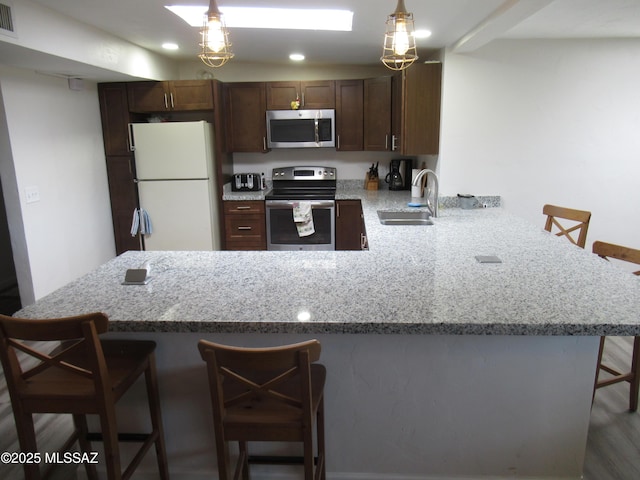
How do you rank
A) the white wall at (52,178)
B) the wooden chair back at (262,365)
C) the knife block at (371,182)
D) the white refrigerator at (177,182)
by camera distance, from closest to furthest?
1. the wooden chair back at (262,365)
2. the white wall at (52,178)
3. the white refrigerator at (177,182)
4. the knife block at (371,182)

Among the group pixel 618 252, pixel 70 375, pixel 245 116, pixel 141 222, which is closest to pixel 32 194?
pixel 141 222

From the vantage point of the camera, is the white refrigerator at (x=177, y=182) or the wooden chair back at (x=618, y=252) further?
the white refrigerator at (x=177, y=182)

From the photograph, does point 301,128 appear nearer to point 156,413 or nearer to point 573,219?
point 573,219

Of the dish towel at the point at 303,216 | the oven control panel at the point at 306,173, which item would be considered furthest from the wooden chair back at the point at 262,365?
the oven control panel at the point at 306,173

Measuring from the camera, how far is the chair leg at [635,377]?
2.36 meters

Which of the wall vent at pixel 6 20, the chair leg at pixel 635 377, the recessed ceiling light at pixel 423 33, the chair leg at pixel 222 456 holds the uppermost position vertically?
the recessed ceiling light at pixel 423 33

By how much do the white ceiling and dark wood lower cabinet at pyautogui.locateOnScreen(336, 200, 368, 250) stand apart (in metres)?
1.38

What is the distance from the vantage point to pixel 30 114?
135 inches

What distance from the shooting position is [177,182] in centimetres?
429

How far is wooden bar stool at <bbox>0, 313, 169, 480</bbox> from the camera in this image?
1.39m

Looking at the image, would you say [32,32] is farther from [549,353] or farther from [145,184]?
[549,353]

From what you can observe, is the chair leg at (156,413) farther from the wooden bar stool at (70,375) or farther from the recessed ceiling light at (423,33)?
the recessed ceiling light at (423,33)

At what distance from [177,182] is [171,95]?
2.80ft

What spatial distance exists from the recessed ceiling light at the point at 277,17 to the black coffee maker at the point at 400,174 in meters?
1.81
